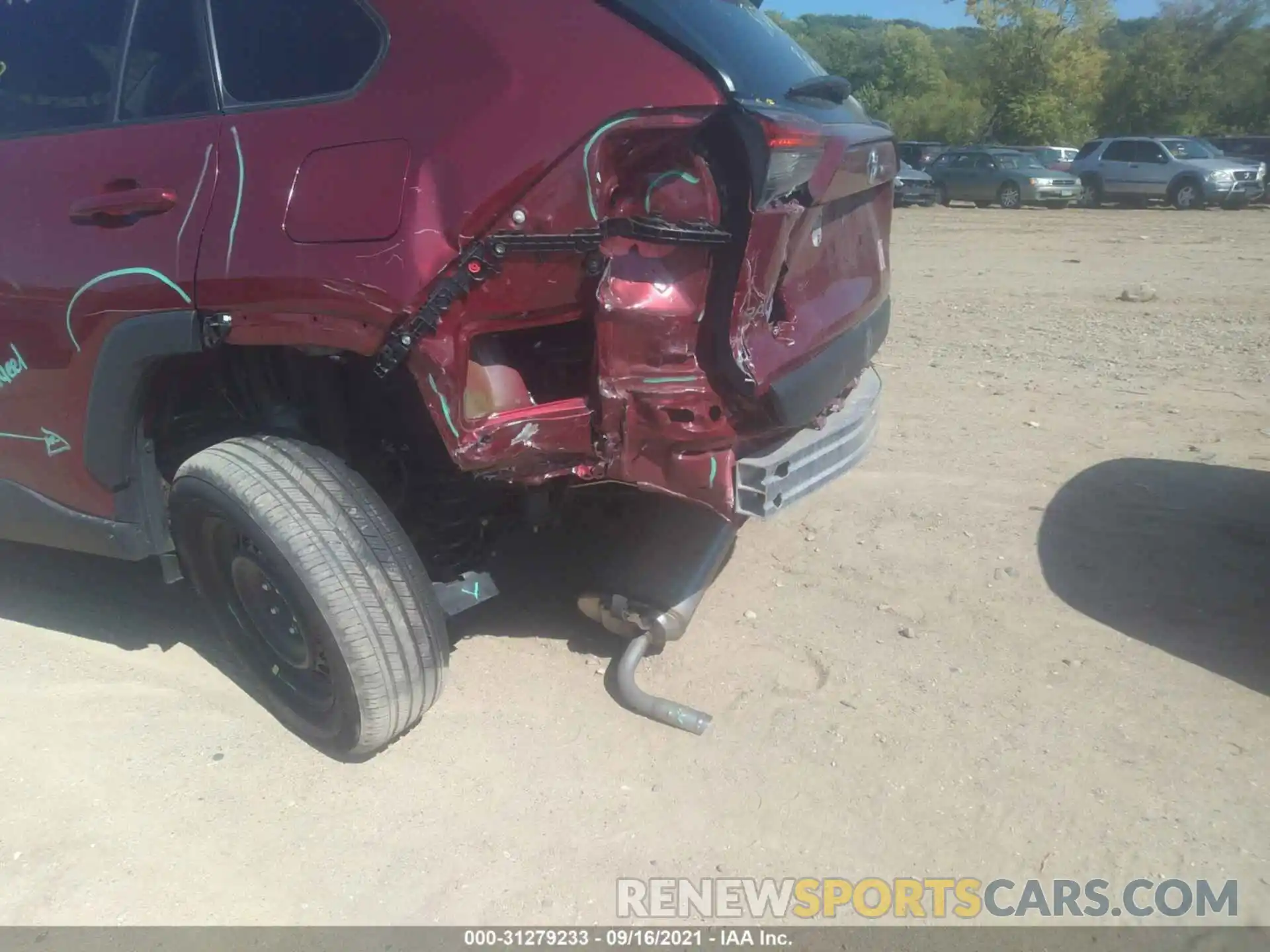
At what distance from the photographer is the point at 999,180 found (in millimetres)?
23219

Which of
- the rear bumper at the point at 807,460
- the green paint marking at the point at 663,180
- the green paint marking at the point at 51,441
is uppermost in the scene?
the green paint marking at the point at 663,180

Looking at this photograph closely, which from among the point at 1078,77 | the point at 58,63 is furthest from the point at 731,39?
the point at 1078,77

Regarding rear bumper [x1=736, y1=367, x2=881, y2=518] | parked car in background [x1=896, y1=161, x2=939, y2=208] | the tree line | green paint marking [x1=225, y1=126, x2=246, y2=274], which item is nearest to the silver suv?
parked car in background [x1=896, y1=161, x2=939, y2=208]

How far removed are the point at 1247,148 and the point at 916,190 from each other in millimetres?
7301

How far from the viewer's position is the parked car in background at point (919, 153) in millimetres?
27342

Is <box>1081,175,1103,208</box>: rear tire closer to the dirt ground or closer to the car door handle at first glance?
the dirt ground

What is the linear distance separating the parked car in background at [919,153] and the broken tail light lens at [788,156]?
86.3ft

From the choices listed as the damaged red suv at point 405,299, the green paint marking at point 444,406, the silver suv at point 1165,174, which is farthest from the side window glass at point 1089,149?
the green paint marking at point 444,406

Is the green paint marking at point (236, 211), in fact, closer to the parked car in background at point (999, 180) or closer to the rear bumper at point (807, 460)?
the rear bumper at point (807, 460)

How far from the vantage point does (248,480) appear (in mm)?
2795

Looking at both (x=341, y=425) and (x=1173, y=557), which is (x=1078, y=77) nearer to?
(x=1173, y=557)

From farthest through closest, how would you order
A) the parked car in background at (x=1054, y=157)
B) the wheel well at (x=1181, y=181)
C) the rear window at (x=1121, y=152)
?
1. the parked car in background at (x=1054, y=157)
2. the rear window at (x=1121, y=152)
3. the wheel well at (x=1181, y=181)

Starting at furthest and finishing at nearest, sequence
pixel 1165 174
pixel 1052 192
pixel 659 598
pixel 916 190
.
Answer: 1. pixel 916 190
2. pixel 1052 192
3. pixel 1165 174
4. pixel 659 598

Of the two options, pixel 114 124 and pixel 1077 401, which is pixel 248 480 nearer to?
pixel 114 124
